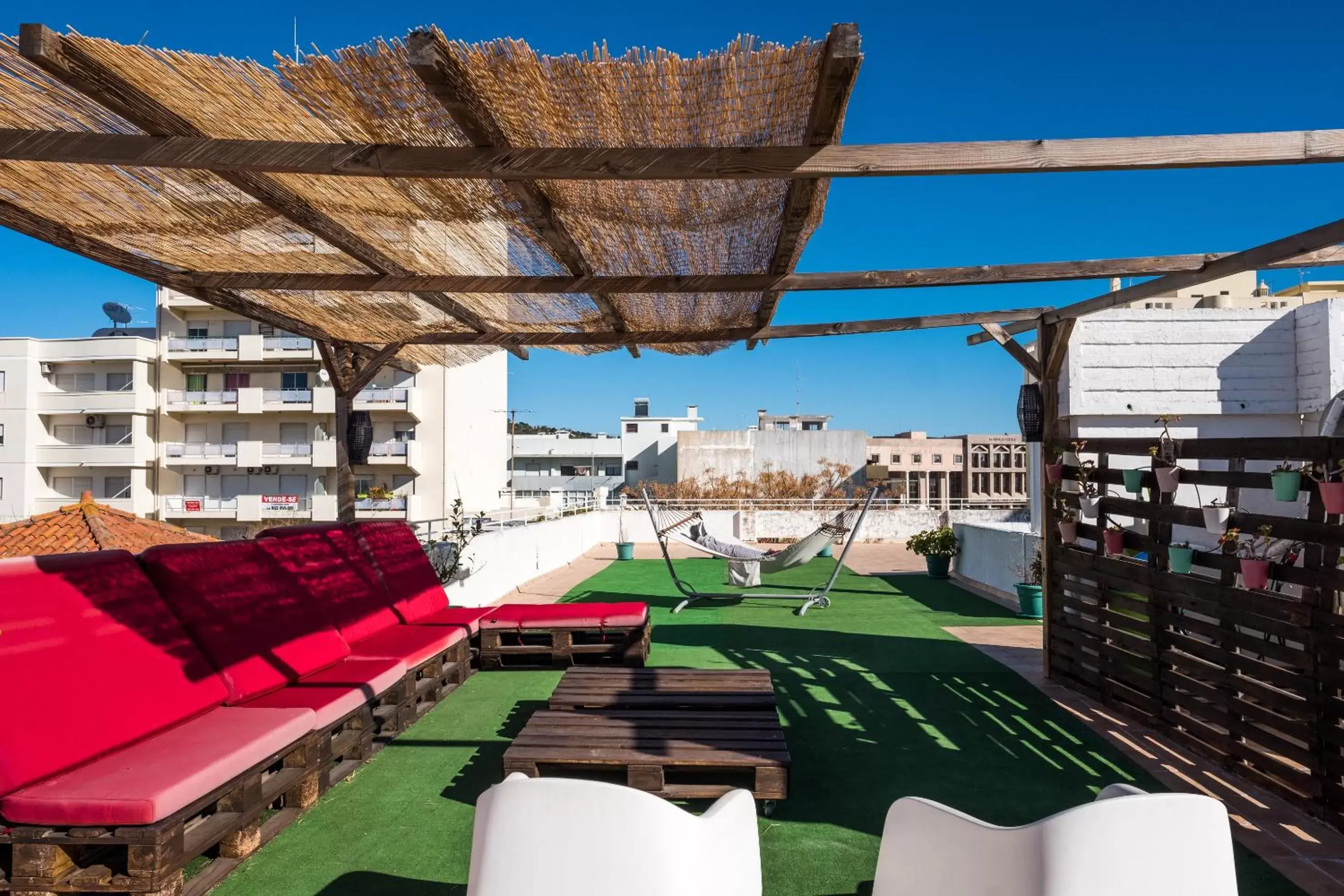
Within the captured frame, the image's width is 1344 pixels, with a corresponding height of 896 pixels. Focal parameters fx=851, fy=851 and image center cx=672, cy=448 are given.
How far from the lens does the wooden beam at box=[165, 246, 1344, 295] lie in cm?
388

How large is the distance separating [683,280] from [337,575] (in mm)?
2280

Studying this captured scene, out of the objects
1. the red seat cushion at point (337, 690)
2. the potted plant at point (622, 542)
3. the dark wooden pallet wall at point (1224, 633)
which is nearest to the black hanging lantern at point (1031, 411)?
the dark wooden pallet wall at point (1224, 633)

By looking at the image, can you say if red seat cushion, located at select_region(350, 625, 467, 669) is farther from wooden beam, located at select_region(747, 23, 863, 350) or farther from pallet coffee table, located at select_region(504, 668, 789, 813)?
wooden beam, located at select_region(747, 23, 863, 350)

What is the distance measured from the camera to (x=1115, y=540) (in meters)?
4.11

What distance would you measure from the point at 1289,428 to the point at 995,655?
708cm

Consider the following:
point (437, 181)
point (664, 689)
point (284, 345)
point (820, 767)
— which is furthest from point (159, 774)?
point (284, 345)

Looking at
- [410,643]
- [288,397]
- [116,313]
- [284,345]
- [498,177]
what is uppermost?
[116,313]

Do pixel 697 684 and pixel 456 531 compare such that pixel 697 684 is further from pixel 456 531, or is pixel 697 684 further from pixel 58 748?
pixel 456 531

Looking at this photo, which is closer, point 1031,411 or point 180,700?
point 180,700

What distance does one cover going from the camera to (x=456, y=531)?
716 centimetres

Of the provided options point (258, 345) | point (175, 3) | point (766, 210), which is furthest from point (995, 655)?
point (258, 345)

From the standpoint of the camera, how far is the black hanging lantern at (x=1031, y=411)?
491 cm

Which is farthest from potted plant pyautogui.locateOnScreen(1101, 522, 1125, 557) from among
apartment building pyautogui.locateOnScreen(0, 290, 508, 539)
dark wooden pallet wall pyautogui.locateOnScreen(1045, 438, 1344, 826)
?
apartment building pyautogui.locateOnScreen(0, 290, 508, 539)

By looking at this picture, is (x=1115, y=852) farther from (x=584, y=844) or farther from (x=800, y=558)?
(x=800, y=558)
